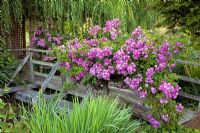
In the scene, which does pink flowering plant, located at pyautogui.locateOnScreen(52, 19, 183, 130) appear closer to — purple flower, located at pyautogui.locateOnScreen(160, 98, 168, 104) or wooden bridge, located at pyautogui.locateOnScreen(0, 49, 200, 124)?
purple flower, located at pyautogui.locateOnScreen(160, 98, 168, 104)

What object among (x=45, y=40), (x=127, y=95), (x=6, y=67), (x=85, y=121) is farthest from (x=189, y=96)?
(x=45, y=40)

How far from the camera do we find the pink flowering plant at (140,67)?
4.21 metres

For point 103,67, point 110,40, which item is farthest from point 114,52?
point 110,40

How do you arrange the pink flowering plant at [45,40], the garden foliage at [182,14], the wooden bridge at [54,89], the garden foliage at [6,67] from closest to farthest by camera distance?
the garden foliage at [182,14], the wooden bridge at [54,89], the garden foliage at [6,67], the pink flowering plant at [45,40]

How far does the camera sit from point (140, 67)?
14.2 ft

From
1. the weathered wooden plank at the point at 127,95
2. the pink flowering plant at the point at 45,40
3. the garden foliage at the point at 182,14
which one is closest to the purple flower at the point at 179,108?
the garden foliage at the point at 182,14

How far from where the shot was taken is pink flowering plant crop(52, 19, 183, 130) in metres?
4.21

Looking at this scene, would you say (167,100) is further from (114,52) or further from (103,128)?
(103,128)

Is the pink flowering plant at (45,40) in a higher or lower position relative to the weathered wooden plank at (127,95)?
higher

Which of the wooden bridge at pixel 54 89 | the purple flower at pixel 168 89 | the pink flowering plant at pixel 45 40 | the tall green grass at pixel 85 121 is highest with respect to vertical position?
the pink flowering plant at pixel 45 40

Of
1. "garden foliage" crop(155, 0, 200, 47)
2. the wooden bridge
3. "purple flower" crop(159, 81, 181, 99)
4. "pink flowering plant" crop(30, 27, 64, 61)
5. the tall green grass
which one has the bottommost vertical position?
the wooden bridge

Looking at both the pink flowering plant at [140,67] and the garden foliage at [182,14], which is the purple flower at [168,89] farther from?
the garden foliage at [182,14]

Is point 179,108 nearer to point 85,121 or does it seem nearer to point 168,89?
point 168,89

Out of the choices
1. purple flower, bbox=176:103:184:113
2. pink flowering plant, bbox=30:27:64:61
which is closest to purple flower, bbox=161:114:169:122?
purple flower, bbox=176:103:184:113
